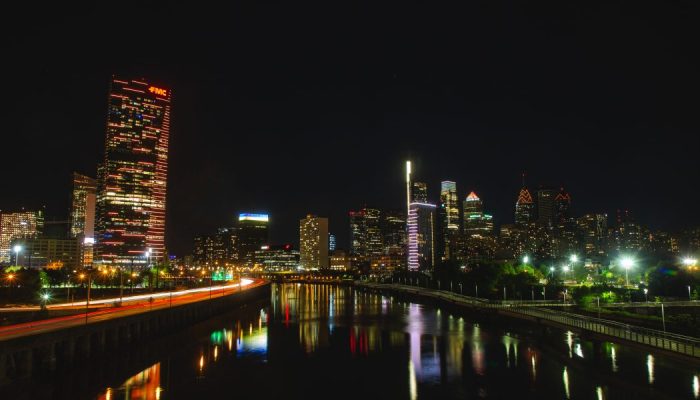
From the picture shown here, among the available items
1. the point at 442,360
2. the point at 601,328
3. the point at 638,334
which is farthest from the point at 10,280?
the point at 638,334

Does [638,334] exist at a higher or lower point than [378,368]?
higher

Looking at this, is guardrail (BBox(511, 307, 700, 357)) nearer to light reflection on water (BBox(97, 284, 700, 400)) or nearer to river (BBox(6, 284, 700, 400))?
river (BBox(6, 284, 700, 400))

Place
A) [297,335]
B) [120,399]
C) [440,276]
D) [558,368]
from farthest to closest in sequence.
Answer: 1. [440,276]
2. [297,335]
3. [558,368]
4. [120,399]

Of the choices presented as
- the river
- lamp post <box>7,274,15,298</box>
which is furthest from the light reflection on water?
lamp post <box>7,274,15,298</box>

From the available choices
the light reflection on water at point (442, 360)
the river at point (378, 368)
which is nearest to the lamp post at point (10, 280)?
the river at point (378, 368)

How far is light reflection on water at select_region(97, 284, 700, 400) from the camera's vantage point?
131ft

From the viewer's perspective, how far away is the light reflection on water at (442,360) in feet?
131

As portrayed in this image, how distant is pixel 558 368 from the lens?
46500mm

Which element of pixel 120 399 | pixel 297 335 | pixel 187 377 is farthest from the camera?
pixel 297 335

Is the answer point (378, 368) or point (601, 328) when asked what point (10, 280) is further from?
point (601, 328)

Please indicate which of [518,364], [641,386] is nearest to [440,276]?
[518,364]

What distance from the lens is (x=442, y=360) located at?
52031mm

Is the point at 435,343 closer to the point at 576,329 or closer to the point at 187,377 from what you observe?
the point at 576,329

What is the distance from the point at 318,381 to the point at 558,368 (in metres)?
20.7
